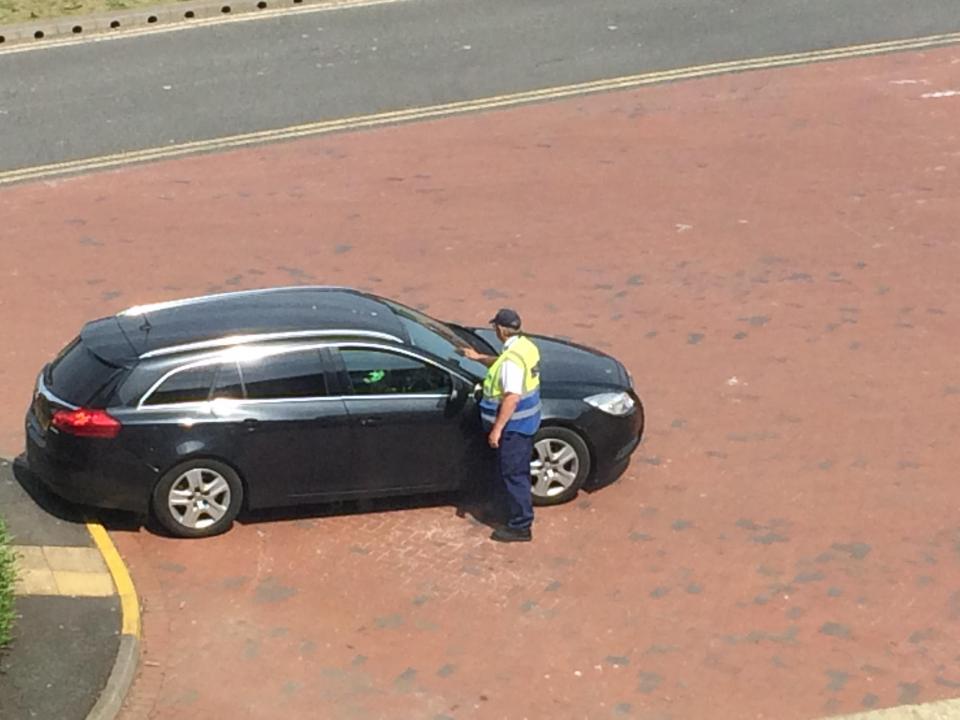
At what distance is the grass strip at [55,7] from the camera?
23.0 metres

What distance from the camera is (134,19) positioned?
23109 millimetres

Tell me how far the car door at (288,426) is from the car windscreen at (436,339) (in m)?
0.82

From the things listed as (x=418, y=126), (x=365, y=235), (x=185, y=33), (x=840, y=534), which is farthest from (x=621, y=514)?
(x=185, y=33)

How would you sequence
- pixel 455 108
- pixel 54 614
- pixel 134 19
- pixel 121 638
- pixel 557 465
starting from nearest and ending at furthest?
pixel 121 638, pixel 54 614, pixel 557 465, pixel 455 108, pixel 134 19

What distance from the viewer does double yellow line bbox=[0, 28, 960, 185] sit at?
1806 cm

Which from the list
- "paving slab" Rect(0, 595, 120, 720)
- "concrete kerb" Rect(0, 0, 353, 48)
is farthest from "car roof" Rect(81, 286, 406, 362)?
"concrete kerb" Rect(0, 0, 353, 48)

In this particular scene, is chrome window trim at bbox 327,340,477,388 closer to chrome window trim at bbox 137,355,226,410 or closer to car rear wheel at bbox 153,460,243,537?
chrome window trim at bbox 137,355,226,410

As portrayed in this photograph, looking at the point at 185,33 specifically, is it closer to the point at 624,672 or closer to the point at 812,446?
the point at 812,446

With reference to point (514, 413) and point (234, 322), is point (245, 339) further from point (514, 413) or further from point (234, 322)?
point (514, 413)

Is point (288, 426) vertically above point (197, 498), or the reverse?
point (288, 426)

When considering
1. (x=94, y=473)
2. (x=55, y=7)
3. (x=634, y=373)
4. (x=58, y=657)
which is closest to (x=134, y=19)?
(x=55, y=7)

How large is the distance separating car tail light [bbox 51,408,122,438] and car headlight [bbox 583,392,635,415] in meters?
3.30

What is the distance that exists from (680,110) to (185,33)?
7380 mm

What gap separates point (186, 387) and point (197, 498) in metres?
0.77
